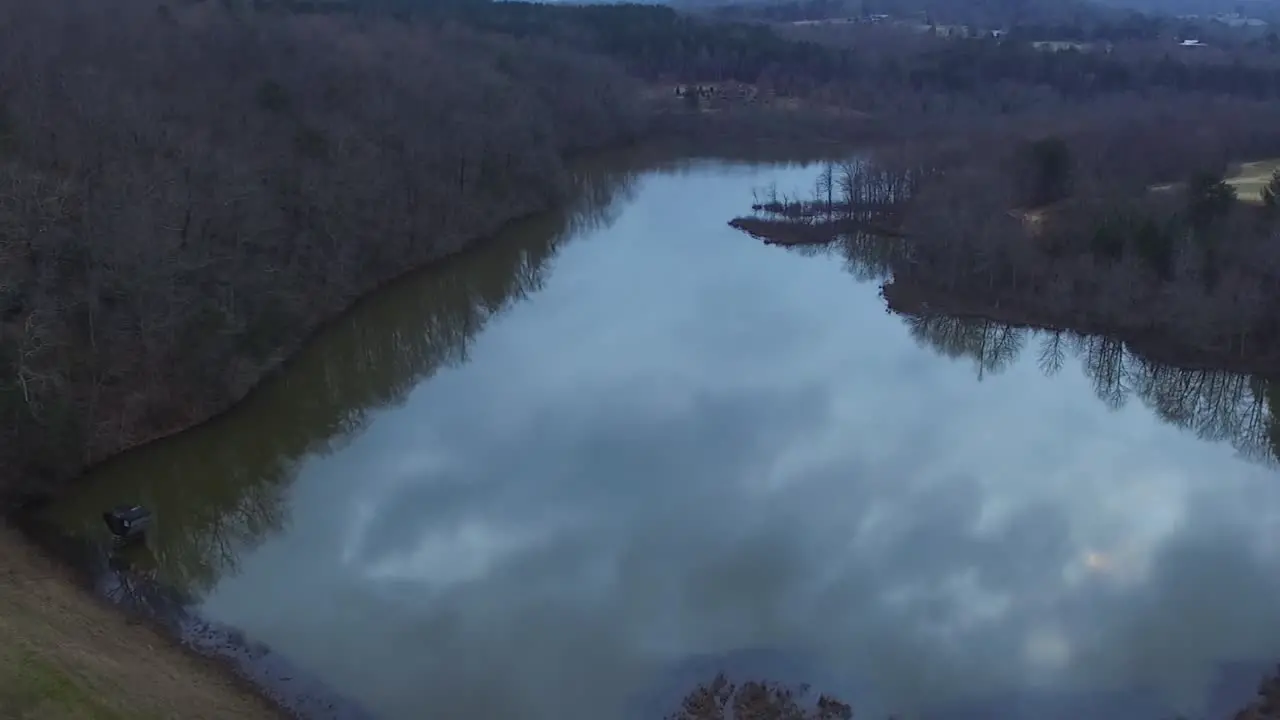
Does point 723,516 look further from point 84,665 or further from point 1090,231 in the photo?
point 1090,231

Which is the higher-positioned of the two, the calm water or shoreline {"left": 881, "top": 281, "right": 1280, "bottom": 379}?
the calm water

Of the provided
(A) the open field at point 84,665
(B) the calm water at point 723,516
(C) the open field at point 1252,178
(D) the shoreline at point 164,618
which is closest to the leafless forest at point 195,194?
(D) the shoreline at point 164,618

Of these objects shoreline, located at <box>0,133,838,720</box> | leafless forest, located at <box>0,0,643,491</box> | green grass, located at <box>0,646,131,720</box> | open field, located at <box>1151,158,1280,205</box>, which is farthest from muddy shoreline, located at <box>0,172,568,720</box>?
open field, located at <box>1151,158,1280,205</box>

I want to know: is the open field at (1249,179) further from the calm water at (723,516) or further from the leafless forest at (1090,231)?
the calm water at (723,516)

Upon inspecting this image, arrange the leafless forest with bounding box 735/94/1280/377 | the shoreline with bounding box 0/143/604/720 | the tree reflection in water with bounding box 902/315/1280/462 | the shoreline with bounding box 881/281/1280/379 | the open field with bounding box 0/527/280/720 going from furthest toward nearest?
the leafless forest with bounding box 735/94/1280/377, the shoreline with bounding box 881/281/1280/379, the tree reflection in water with bounding box 902/315/1280/462, the shoreline with bounding box 0/143/604/720, the open field with bounding box 0/527/280/720

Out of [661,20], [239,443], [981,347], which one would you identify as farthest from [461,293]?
[661,20]

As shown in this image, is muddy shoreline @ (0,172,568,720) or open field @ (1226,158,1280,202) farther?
open field @ (1226,158,1280,202)

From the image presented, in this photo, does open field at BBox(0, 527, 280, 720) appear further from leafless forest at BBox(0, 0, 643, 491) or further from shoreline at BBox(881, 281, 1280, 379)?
shoreline at BBox(881, 281, 1280, 379)
